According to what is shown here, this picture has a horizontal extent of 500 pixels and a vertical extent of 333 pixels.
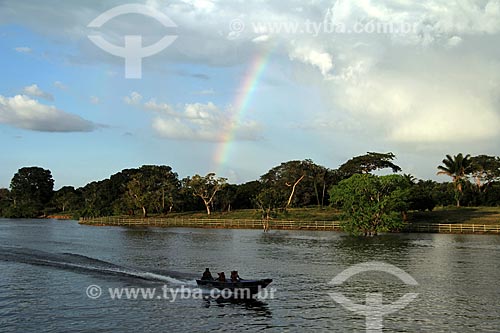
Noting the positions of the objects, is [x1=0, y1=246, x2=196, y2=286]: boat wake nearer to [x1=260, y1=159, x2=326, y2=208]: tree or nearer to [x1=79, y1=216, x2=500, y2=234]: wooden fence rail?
[x1=79, y1=216, x2=500, y2=234]: wooden fence rail

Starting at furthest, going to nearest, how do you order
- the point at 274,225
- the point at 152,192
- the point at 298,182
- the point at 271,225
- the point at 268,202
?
1. the point at 298,182
2. the point at 152,192
3. the point at 268,202
4. the point at 271,225
5. the point at 274,225

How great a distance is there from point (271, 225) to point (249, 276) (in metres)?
71.3

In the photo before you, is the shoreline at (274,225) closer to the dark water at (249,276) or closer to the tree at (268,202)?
the tree at (268,202)

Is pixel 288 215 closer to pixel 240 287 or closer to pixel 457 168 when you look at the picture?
pixel 457 168

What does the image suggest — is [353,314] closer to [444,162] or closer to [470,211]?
[470,211]

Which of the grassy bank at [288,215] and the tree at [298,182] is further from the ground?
the tree at [298,182]

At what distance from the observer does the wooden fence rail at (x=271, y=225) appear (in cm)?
9400

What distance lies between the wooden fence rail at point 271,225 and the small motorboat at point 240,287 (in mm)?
69181

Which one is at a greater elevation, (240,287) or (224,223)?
(224,223)

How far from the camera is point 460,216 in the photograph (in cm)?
11044

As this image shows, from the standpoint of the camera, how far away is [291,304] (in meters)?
32.5

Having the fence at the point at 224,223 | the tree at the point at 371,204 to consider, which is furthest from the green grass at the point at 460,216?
the fence at the point at 224,223

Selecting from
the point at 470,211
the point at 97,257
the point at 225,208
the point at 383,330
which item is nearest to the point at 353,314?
the point at 383,330

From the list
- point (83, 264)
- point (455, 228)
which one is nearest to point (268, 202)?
point (455, 228)
